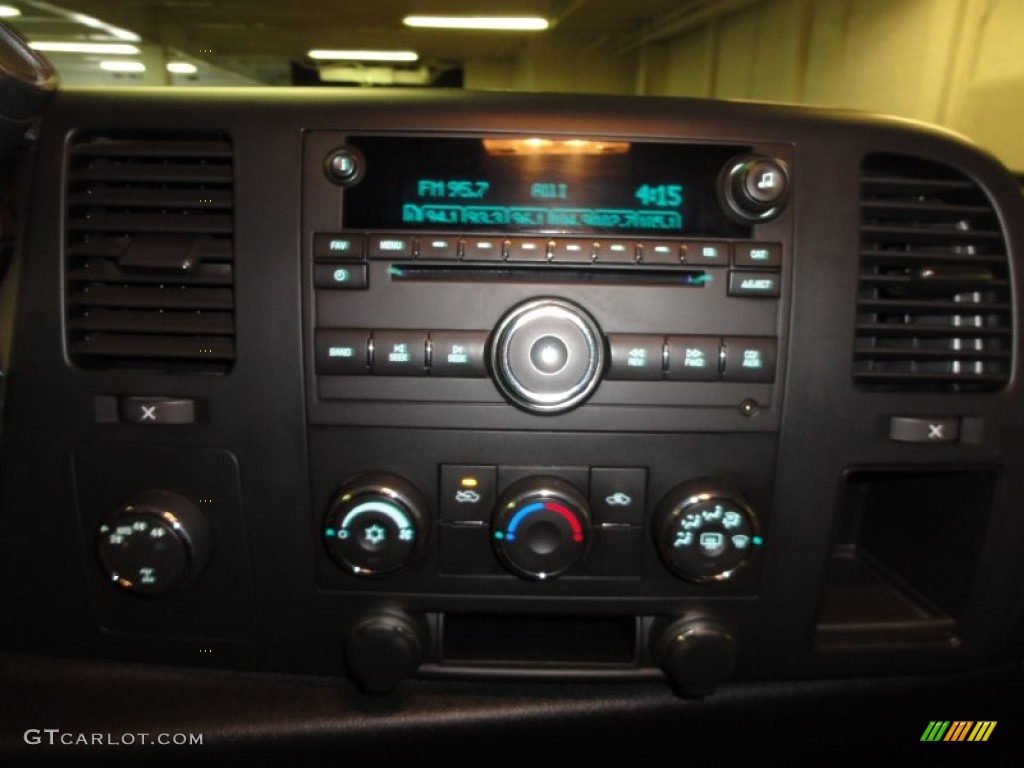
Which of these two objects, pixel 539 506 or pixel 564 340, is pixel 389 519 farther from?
→ pixel 564 340

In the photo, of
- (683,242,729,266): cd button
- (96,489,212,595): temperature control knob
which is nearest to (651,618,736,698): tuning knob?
(683,242,729,266): cd button

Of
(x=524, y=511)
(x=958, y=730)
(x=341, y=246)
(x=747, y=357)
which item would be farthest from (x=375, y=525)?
(x=958, y=730)

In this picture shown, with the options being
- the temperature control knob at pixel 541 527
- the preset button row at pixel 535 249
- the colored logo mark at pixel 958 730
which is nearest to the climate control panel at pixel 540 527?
the temperature control knob at pixel 541 527

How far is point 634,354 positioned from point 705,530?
206mm

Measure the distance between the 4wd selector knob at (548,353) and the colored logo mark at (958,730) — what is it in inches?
Result: 25.1

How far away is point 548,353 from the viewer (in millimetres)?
725

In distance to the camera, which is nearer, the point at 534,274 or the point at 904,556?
the point at 534,274

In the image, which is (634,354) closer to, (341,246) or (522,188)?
(522,188)

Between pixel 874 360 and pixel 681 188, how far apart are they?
0.30 metres

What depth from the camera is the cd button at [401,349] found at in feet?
2.42

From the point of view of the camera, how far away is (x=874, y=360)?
0.80 metres

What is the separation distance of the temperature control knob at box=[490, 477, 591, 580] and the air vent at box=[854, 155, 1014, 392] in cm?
35

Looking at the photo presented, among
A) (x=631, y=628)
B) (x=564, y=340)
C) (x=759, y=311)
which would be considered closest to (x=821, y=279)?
(x=759, y=311)

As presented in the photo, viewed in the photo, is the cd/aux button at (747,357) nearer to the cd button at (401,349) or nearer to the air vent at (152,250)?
the cd button at (401,349)
